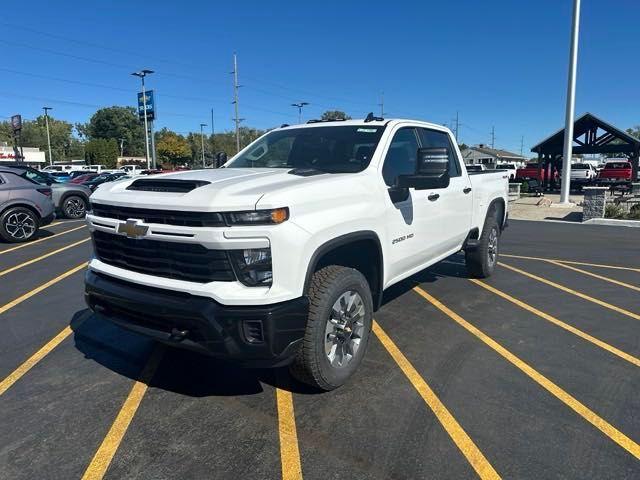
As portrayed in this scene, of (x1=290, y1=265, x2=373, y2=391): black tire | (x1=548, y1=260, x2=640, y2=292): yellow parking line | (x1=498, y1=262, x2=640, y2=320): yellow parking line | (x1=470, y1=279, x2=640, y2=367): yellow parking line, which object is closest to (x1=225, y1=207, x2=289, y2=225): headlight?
(x1=290, y1=265, x2=373, y2=391): black tire

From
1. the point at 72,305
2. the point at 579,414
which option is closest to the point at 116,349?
the point at 72,305

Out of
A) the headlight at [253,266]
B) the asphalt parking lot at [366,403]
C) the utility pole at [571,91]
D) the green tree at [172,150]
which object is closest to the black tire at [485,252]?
the asphalt parking lot at [366,403]

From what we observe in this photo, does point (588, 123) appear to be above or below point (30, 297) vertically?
above

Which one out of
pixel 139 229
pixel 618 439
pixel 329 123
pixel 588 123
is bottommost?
pixel 618 439

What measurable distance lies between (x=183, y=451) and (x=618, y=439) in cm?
262

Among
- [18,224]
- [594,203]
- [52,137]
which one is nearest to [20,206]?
[18,224]

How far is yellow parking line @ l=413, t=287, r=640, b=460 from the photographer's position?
285 centimetres

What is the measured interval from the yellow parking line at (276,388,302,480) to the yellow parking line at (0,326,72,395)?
2.10 metres

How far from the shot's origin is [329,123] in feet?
15.8

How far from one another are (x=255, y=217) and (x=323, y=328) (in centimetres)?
90

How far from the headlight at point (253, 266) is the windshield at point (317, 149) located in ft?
4.51

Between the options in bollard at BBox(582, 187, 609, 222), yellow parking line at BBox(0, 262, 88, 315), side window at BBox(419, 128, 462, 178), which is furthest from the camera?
bollard at BBox(582, 187, 609, 222)

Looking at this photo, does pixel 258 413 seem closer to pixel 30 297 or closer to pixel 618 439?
pixel 618 439

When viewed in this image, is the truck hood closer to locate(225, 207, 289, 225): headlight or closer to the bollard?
locate(225, 207, 289, 225): headlight
